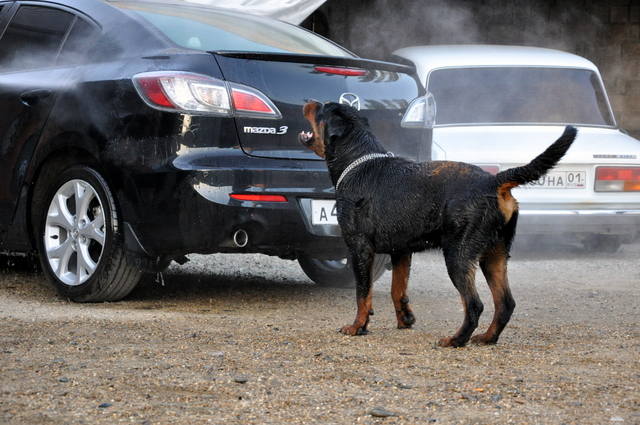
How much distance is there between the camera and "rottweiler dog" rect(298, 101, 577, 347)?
4.64m

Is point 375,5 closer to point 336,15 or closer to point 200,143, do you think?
point 336,15

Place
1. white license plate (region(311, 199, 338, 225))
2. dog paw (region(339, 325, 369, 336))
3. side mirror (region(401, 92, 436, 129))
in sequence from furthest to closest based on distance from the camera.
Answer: side mirror (region(401, 92, 436, 129)) < white license plate (region(311, 199, 338, 225)) < dog paw (region(339, 325, 369, 336))

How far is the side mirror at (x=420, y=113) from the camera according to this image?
20.1ft

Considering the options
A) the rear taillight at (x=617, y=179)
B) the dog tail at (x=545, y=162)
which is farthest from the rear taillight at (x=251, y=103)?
the rear taillight at (x=617, y=179)

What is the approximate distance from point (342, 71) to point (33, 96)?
167cm

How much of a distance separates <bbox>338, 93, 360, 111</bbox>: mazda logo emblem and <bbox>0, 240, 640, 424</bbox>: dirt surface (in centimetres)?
108

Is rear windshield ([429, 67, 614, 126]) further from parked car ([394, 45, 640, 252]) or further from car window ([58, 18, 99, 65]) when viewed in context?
car window ([58, 18, 99, 65])

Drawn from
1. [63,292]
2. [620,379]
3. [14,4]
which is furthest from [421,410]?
[14,4]

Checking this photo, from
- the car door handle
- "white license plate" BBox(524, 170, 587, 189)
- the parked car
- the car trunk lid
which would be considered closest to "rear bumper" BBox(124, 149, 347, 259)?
the car trunk lid

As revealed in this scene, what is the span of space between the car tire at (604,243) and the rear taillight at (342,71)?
14.2 feet

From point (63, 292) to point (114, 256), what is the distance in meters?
0.47

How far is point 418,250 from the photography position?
495 centimetres

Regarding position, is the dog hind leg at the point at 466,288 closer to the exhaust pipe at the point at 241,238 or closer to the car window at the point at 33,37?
the exhaust pipe at the point at 241,238

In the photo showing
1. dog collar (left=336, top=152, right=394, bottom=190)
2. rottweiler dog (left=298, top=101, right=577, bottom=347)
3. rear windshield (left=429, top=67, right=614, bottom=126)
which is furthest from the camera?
rear windshield (left=429, top=67, right=614, bottom=126)
